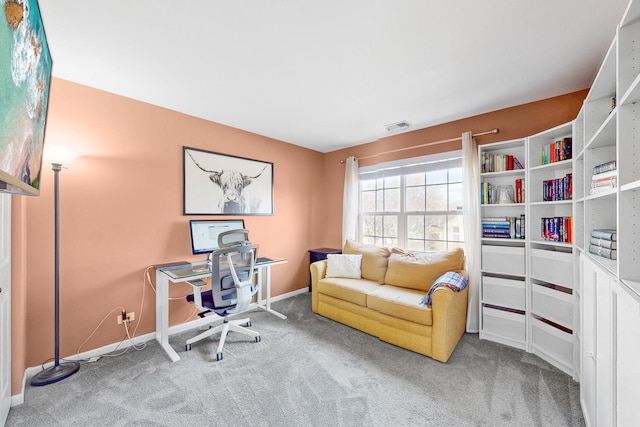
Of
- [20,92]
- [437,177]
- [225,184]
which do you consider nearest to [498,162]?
[437,177]

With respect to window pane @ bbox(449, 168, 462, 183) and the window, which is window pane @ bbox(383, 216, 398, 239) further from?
window pane @ bbox(449, 168, 462, 183)

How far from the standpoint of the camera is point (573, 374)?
2004mm

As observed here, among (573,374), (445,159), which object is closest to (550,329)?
(573,374)

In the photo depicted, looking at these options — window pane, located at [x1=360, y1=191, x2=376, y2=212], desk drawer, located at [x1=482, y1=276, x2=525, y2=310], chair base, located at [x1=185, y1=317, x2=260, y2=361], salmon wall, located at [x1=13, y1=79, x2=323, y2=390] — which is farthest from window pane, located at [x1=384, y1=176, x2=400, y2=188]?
chair base, located at [x1=185, y1=317, x2=260, y2=361]

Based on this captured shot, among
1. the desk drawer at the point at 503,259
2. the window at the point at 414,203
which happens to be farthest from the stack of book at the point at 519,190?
the window at the point at 414,203

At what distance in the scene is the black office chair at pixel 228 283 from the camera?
2.34 metres

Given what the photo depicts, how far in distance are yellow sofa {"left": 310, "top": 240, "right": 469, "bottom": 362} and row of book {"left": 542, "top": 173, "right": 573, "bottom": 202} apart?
954 mm

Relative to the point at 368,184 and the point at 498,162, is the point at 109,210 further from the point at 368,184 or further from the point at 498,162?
the point at 498,162

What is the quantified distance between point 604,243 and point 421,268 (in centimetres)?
156

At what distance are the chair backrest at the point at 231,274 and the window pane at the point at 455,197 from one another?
253 centimetres

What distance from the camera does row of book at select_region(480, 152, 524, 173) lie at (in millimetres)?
2680

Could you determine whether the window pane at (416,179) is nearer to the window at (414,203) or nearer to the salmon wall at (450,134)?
the window at (414,203)

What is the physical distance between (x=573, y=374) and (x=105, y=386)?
3.62 metres

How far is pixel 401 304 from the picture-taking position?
2486mm
